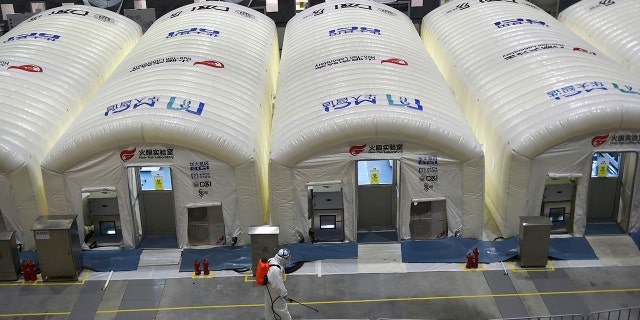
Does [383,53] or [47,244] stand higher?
[383,53]

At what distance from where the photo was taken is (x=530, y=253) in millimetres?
15609

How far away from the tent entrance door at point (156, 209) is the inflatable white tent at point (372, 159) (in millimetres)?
2776

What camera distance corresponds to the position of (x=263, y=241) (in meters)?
15.3

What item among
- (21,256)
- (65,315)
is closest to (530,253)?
(65,315)

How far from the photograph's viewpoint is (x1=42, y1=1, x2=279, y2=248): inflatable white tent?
15562mm

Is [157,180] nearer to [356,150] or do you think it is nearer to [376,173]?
[356,150]

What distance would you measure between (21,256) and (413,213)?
A: 954 cm

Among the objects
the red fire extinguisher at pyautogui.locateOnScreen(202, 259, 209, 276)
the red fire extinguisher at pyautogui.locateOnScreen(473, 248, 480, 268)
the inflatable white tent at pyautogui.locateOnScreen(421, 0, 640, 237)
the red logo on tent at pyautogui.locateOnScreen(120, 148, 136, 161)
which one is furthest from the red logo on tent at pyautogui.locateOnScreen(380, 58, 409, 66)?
the red fire extinguisher at pyautogui.locateOnScreen(202, 259, 209, 276)

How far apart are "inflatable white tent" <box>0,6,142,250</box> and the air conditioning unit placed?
3.56 m

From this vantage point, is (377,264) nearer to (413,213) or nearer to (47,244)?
(413,213)

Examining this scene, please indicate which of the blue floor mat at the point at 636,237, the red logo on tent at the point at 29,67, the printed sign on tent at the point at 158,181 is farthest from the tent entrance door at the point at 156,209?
the blue floor mat at the point at 636,237

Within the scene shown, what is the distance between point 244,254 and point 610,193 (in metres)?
9.19

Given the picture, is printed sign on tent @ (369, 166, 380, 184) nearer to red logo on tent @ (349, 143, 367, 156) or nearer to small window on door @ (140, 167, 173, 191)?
red logo on tent @ (349, 143, 367, 156)

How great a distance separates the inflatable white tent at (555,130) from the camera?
51.3 ft
